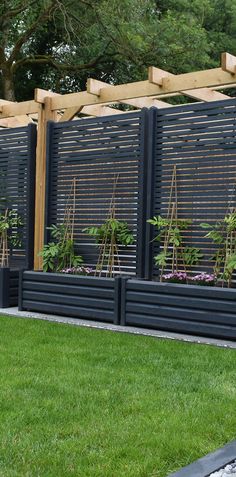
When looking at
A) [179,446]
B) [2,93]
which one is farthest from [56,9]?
[179,446]

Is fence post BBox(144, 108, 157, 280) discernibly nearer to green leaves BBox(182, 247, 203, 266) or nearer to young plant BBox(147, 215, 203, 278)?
young plant BBox(147, 215, 203, 278)

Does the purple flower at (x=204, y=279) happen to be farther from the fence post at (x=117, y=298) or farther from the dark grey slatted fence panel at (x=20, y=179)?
the dark grey slatted fence panel at (x=20, y=179)

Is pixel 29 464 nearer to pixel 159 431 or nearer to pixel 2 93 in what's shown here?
pixel 159 431

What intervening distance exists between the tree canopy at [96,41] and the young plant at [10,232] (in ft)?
20.1

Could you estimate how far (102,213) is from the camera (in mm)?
6820

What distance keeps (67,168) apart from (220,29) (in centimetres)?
1207

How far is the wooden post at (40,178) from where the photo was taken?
289 inches

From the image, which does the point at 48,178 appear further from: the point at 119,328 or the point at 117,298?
the point at 119,328

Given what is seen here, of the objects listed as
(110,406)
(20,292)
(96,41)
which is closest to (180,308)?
(20,292)

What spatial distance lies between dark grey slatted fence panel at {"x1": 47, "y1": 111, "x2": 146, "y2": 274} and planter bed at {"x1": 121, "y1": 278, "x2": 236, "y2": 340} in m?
0.86

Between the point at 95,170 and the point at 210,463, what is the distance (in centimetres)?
493

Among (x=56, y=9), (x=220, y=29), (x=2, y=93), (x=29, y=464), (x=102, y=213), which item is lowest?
Result: (x=29, y=464)

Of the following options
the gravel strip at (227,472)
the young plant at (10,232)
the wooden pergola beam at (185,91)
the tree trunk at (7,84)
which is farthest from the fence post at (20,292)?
the tree trunk at (7,84)

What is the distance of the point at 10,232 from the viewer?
25.8 ft
